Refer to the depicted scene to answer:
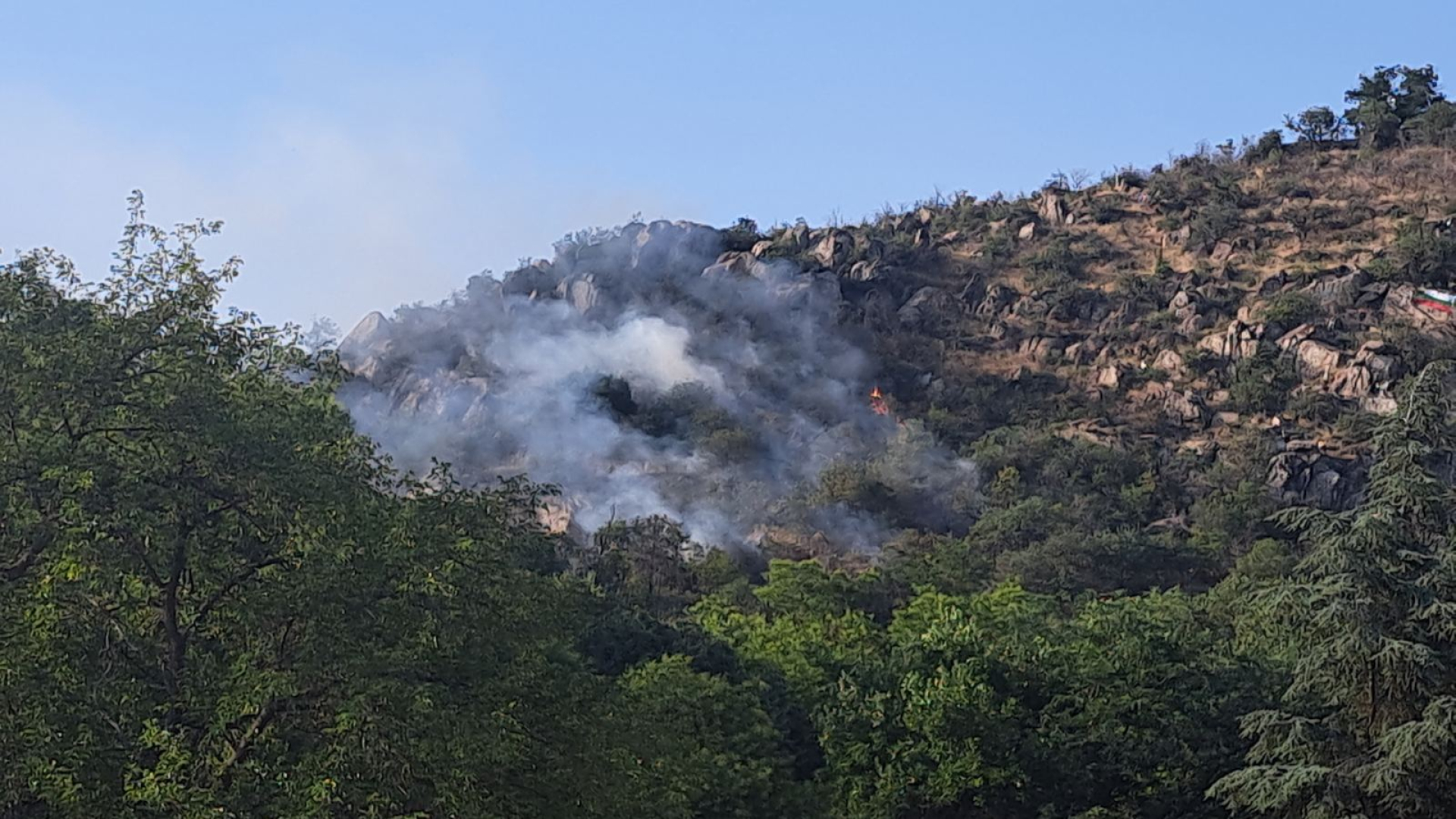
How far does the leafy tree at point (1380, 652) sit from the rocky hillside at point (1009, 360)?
104 feet

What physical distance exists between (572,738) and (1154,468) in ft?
181

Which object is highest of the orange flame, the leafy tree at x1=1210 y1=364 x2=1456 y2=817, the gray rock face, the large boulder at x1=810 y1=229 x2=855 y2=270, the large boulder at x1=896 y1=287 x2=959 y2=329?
the large boulder at x1=810 y1=229 x2=855 y2=270

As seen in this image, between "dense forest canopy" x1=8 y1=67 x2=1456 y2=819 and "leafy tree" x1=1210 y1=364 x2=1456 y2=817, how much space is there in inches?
1.9

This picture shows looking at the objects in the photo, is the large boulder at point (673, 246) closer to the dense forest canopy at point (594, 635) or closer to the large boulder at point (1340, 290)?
the dense forest canopy at point (594, 635)

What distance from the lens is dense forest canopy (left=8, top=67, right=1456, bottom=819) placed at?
508 inches

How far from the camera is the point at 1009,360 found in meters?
81.2

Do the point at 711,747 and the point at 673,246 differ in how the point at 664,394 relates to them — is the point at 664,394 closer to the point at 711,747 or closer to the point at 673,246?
the point at 673,246

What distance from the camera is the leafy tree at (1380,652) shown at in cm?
1856

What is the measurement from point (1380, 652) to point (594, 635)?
17.0m

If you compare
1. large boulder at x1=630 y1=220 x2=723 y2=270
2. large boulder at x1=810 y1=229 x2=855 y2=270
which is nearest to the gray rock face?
large boulder at x1=810 y1=229 x2=855 y2=270

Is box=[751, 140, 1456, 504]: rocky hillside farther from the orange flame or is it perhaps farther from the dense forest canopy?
the dense forest canopy

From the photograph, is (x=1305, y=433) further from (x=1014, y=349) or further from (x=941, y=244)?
(x=941, y=244)

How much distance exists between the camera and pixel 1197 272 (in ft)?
276

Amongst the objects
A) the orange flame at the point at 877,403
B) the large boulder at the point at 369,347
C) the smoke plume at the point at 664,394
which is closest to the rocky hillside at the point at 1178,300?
the orange flame at the point at 877,403
